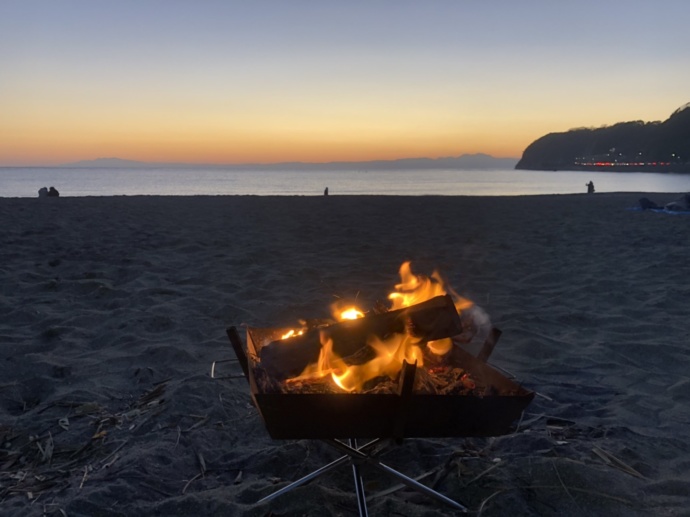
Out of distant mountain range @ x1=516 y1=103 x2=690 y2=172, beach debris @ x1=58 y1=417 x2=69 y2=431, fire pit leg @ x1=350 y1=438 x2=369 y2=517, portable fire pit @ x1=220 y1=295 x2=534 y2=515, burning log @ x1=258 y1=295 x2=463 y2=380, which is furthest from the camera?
distant mountain range @ x1=516 y1=103 x2=690 y2=172

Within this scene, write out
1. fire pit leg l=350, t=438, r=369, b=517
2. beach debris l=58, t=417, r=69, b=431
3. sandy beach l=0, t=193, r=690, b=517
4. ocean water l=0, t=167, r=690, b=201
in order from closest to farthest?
fire pit leg l=350, t=438, r=369, b=517
sandy beach l=0, t=193, r=690, b=517
beach debris l=58, t=417, r=69, b=431
ocean water l=0, t=167, r=690, b=201

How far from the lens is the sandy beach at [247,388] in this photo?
2.91m

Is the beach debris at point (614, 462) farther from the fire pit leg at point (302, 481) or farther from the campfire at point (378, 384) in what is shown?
the fire pit leg at point (302, 481)

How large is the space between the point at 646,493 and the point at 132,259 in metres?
8.11

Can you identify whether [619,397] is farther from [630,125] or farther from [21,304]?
[630,125]

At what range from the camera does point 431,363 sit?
10.6 ft

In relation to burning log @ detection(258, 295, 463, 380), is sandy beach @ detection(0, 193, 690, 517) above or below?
below

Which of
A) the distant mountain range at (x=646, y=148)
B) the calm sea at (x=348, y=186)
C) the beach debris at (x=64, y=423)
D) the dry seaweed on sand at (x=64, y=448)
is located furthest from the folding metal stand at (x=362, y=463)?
the distant mountain range at (x=646, y=148)

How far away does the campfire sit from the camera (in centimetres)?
252

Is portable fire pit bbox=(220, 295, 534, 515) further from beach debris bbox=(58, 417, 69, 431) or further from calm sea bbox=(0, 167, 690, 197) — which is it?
calm sea bbox=(0, 167, 690, 197)

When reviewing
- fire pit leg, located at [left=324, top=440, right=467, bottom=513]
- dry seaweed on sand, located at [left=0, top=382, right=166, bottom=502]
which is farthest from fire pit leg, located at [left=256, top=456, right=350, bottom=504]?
dry seaweed on sand, located at [left=0, top=382, right=166, bottom=502]

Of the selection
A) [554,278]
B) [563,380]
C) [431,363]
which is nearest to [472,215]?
[554,278]

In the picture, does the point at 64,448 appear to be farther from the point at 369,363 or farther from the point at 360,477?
the point at 369,363

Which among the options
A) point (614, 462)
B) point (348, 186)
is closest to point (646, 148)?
point (348, 186)
